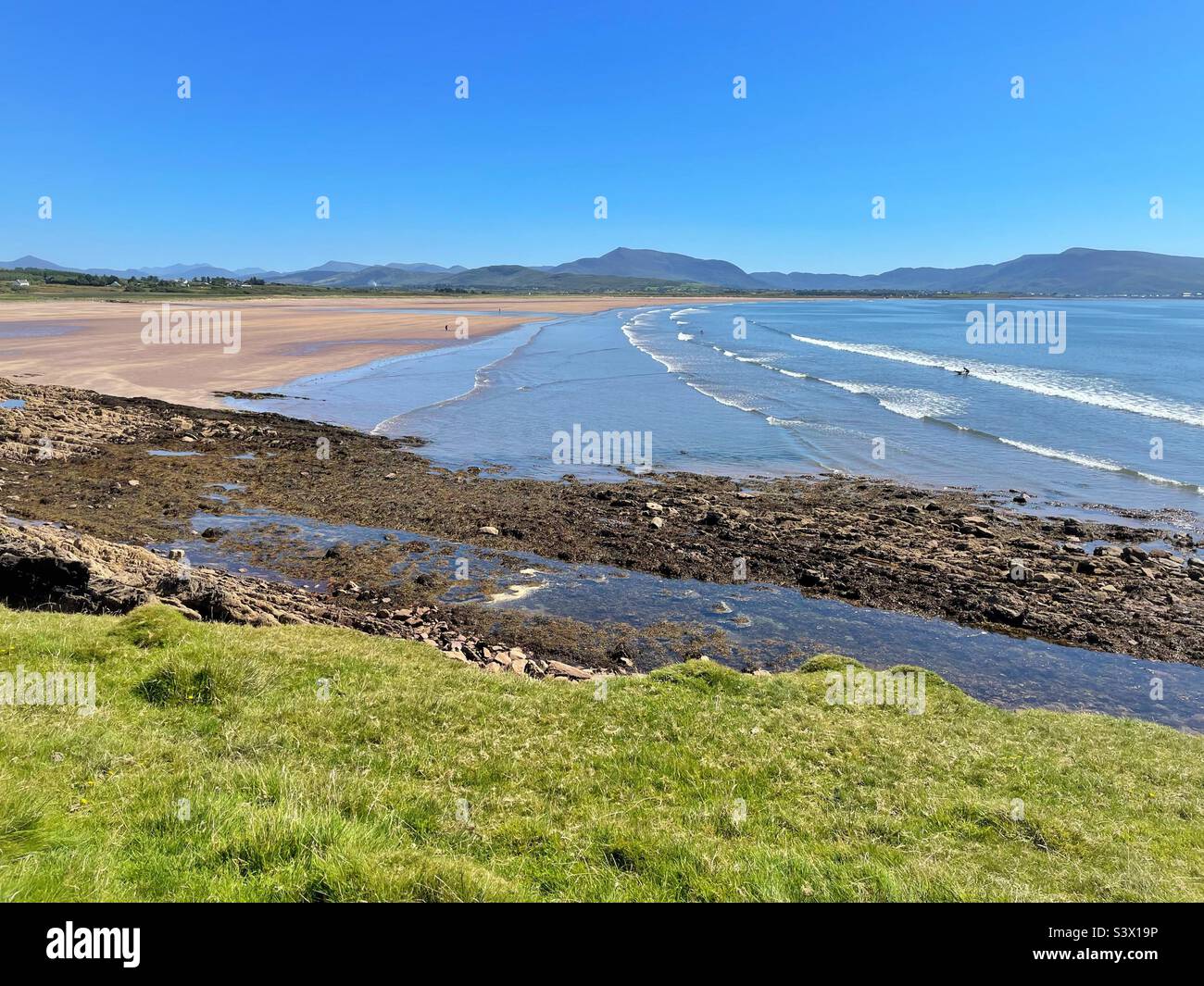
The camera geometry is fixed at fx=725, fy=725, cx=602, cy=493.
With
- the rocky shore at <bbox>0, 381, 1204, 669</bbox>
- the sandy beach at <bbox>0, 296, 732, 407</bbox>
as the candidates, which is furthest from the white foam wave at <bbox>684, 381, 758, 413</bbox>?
the sandy beach at <bbox>0, 296, 732, 407</bbox>

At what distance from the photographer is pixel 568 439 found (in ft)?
111

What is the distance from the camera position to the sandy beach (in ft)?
147

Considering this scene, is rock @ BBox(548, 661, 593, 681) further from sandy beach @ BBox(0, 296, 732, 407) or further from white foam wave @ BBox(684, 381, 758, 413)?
white foam wave @ BBox(684, 381, 758, 413)

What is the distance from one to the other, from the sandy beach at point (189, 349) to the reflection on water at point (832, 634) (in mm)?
28139

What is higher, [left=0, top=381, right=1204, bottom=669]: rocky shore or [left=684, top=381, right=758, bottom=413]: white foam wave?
[left=684, top=381, right=758, bottom=413]: white foam wave

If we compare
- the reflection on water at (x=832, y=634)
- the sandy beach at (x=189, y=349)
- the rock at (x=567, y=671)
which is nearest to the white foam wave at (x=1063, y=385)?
the reflection on water at (x=832, y=634)

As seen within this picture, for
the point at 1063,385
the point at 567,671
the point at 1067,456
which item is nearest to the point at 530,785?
the point at 567,671

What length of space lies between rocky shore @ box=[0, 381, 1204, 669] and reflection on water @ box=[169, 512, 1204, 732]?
61cm

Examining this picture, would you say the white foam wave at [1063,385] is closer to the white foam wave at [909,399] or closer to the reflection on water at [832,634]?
the white foam wave at [909,399]

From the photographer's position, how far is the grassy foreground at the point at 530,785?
529 cm

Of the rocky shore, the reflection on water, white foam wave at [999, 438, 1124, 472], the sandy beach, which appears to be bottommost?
the reflection on water

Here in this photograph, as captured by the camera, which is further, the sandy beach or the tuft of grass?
the sandy beach
